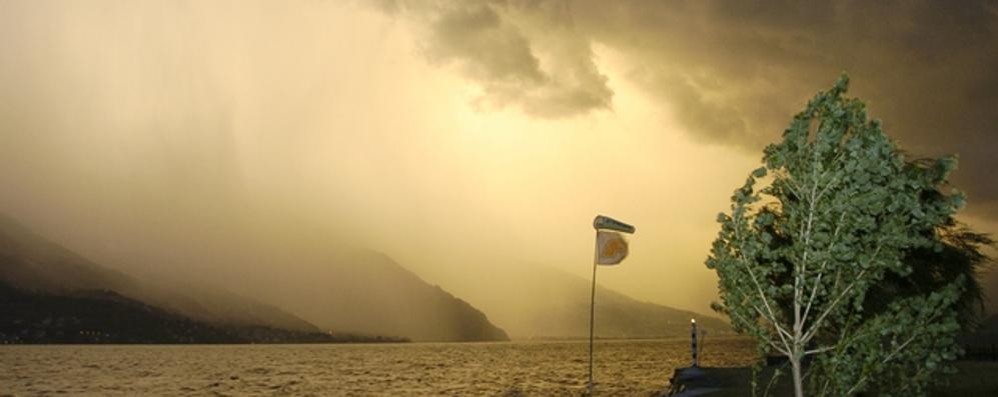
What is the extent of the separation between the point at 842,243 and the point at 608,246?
1452cm

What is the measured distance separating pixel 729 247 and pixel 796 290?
51.6 inches

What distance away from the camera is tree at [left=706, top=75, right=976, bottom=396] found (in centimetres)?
1341

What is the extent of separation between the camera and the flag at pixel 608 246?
1089 inches

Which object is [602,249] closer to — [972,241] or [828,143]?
[828,143]

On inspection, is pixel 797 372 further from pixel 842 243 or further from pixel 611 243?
pixel 611 243

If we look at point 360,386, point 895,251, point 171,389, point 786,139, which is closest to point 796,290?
point 895,251

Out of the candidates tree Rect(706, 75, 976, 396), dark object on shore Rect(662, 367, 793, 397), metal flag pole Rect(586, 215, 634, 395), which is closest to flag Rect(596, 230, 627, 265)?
metal flag pole Rect(586, 215, 634, 395)

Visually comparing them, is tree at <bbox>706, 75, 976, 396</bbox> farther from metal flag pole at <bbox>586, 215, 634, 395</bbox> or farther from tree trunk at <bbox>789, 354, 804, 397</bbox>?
metal flag pole at <bbox>586, 215, 634, 395</bbox>

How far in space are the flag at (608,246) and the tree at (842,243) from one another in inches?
495

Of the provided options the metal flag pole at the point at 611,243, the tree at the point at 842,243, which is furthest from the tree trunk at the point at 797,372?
the metal flag pole at the point at 611,243

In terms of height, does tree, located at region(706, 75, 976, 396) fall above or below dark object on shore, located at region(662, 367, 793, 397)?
above

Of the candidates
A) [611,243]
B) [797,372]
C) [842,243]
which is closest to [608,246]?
[611,243]

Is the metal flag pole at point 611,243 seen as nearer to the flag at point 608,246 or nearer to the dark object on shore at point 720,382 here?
the flag at point 608,246

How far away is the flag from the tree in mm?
12568
